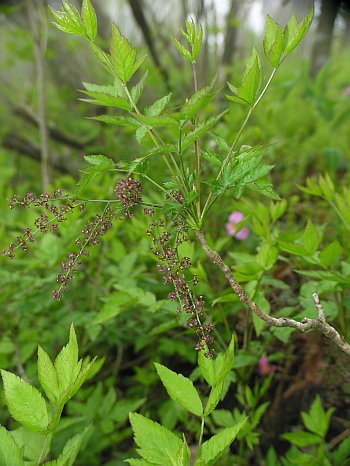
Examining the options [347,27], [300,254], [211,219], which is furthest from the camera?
[347,27]

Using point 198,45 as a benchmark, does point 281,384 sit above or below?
below

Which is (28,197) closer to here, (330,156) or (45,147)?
(330,156)

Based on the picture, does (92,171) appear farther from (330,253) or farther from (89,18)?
(330,253)

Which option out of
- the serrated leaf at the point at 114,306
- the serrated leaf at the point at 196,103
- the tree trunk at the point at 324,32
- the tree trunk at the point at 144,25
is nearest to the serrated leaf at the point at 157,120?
the serrated leaf at the point at 196,103

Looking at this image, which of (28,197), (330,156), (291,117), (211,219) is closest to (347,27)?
(291,117)

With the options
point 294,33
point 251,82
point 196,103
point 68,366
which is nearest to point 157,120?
point 196,103

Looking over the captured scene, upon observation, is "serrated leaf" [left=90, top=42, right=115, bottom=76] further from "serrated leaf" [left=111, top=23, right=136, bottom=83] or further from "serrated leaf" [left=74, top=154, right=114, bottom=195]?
"serrated leaf" [left=74, top=154, right=114, bottom=195]

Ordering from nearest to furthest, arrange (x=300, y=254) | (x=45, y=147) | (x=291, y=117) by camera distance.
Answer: (x=300, y=254)
(x=45, y=147)
(x=291, y=117)

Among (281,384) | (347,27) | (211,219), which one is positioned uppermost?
(347,27)
